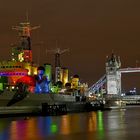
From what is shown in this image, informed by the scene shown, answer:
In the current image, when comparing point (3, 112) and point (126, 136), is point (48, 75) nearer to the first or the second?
point (3, 112)

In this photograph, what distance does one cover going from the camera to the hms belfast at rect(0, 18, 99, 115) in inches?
3415

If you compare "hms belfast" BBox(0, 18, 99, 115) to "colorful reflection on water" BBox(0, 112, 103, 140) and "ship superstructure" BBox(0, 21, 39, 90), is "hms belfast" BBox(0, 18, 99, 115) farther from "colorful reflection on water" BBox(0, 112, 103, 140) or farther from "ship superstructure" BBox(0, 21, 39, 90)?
"colorful reflection on water" BBox(0, 112, 103, 140)

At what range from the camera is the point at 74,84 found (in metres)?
149

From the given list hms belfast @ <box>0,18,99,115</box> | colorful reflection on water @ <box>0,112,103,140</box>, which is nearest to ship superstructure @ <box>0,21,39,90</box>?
hms belfast @ <box>0,18,99,115</box>

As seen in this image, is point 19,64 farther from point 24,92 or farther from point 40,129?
point 40,129

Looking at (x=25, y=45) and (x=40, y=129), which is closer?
(x=40, y=129)

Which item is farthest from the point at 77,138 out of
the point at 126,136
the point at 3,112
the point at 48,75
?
the point at 48,75

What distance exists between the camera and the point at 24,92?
90438mm

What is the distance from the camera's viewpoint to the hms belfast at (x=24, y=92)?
86.8m

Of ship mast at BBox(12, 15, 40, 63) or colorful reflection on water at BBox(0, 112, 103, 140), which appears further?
ship mast at BBox(12, 15, 40, 63)

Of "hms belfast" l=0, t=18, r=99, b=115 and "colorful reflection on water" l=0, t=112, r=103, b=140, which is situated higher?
"hms belfast" l=0, t=18, r=99, b=115

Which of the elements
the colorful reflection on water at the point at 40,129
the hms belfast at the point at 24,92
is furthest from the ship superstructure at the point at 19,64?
the colorful reflection on water at the point at 40,129

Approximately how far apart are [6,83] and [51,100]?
13.3 metres

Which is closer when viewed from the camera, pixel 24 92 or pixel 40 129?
pixel 40 129
